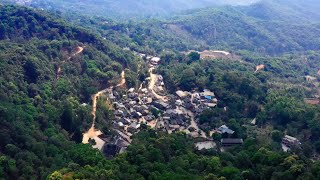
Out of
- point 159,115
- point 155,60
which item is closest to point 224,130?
point 159,115

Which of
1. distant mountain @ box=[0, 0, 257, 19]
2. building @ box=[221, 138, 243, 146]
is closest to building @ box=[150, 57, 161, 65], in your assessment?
building @ box=[221, 138, 243, 146]

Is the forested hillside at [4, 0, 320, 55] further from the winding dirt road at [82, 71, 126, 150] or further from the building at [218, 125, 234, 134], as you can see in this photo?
the building at [218, 125, 234, 134]

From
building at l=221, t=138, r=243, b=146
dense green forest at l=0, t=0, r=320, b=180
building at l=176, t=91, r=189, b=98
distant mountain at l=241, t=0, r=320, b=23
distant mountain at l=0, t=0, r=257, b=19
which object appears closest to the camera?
dense green forest at l=0, t=0, r=320, b=180

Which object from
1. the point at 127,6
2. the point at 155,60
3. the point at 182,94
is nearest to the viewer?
the point at 182,94

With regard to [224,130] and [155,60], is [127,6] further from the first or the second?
[224,130]

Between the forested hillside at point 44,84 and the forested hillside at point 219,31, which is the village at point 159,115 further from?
the forested hillside at point 219,31

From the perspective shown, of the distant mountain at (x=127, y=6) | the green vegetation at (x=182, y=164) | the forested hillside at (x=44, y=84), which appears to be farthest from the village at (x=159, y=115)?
the distant mountain at (x=127, y=6)

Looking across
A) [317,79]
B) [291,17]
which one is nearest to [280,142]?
[317,79]

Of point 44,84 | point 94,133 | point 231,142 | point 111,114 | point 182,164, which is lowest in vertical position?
point 94,133
